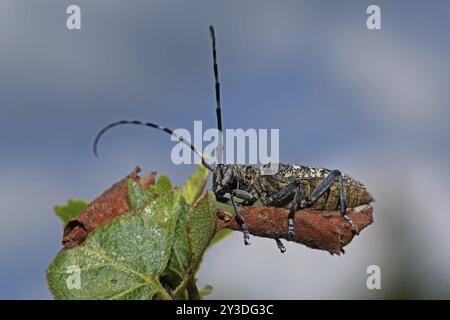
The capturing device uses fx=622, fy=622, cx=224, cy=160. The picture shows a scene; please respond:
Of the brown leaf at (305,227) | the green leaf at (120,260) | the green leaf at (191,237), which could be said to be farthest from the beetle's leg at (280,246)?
the green leaf at (120,260)

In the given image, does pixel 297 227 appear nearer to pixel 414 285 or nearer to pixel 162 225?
pixel 162 225

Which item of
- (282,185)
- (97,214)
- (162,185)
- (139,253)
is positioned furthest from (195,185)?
(282,185)

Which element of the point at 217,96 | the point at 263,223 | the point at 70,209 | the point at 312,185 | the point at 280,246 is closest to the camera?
the point at 263,223

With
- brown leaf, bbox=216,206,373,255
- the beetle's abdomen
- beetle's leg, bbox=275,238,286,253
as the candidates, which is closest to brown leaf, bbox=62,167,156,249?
brown leaf, bbox=216,206,373,255

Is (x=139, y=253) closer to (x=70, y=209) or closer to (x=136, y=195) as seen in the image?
(x=136, y=195)

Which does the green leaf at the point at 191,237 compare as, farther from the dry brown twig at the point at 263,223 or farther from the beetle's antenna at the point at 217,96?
the beetle's antenna at the point at 217,96

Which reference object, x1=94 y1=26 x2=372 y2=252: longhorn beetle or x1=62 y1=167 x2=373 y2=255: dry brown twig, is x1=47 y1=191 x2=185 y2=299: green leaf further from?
x1=94 y1=26 x2=372 y2=252: longhorn beetle

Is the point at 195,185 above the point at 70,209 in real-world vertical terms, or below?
above
